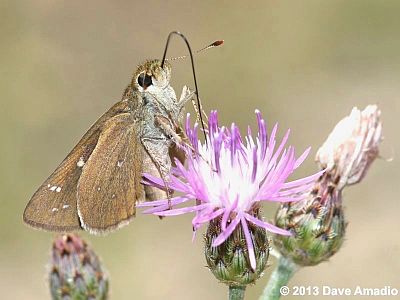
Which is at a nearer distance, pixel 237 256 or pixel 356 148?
pixel 237 256

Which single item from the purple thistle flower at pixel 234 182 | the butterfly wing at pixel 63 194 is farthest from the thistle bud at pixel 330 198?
the butterfly wing at pixel 63 194

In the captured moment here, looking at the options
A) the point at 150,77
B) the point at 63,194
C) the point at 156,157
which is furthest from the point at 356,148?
the point at 63,194

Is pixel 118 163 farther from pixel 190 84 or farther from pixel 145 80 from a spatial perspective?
pixel 190 84

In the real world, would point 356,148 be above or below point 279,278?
above

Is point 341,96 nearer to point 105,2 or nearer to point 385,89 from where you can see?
point 385,89

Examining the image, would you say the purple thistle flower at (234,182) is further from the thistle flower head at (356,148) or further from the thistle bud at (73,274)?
the thistle bud at (73,274)

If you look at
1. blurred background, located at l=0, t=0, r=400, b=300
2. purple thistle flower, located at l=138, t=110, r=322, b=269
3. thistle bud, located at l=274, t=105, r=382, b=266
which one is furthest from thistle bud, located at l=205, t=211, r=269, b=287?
blurred background, located at l=0, t=0, r=400, b=300
